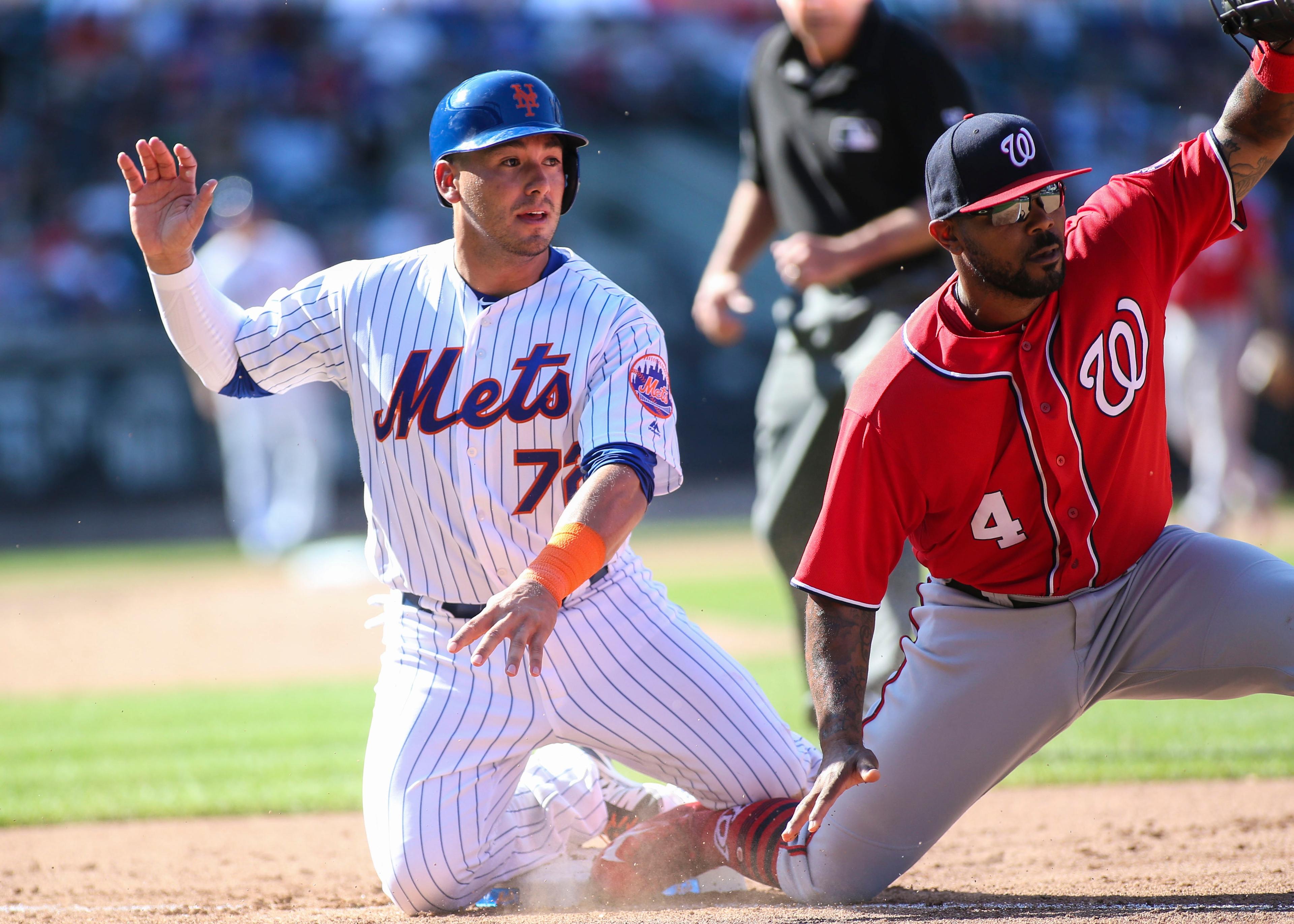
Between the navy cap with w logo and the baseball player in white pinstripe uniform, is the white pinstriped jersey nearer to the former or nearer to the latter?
the baseball player in white pinstripe uniform

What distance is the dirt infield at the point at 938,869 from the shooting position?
3027mm

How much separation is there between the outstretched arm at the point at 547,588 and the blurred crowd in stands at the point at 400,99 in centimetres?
1070

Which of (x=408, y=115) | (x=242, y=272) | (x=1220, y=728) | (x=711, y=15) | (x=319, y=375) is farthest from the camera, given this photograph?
(x=711, y=15)

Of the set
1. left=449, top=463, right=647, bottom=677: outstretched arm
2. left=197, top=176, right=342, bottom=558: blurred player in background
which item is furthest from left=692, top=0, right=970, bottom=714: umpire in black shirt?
left=197, top=176, right=342, bottom=558: blurred player in background

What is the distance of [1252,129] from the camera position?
3.12m

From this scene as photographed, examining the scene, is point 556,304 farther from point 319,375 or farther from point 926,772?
point 926,772

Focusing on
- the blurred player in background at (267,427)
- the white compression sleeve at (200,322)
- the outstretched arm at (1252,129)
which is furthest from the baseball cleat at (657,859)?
the blurred player in background at (267,427)

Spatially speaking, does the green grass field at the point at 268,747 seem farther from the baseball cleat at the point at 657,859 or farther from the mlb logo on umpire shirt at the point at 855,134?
the mlb logo on umpire shirt at the point at 855,134

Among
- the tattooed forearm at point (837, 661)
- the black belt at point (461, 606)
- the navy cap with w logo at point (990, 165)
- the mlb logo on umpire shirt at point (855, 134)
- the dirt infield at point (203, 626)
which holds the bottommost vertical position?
the dirt infield at point (203, 626)

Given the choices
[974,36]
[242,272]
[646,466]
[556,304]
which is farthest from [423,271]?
[974,36]

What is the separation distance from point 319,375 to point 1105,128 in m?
14.7

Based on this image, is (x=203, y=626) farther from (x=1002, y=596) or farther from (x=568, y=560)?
(x=1002, y=596)

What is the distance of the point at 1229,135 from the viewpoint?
3146mm

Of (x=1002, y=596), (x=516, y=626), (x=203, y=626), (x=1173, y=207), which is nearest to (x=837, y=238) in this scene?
(x=1173, y=207)
